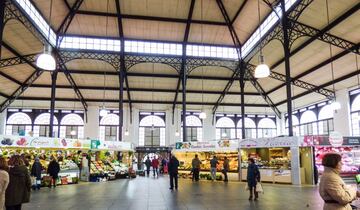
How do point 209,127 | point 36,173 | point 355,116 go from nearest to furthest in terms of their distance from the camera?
1. point 36,173
2. point 355,116
3. point 209,127

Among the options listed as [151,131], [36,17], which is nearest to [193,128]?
[151,131]

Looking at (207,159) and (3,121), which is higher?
(3,121)

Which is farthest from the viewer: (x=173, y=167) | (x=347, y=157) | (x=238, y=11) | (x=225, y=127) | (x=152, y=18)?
(x=225, y=127)

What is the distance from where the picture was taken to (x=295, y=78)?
2269 centimetres

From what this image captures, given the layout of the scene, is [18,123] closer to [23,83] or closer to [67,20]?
[23,83]

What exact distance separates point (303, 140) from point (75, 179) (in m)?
12.2

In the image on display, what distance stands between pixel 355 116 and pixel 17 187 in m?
22.2

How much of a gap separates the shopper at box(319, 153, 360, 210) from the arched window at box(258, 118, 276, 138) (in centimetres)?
2942

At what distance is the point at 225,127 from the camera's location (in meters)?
30.9

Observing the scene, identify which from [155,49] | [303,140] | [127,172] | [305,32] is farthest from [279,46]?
[127,172]

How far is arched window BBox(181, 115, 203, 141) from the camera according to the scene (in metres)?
30.0

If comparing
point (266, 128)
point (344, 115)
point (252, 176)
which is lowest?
point (252, 176)

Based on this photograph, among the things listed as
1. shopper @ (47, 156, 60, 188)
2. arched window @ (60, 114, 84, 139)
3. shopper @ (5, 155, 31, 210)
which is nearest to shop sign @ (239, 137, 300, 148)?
shopper @ (47, 156, 60, 188)

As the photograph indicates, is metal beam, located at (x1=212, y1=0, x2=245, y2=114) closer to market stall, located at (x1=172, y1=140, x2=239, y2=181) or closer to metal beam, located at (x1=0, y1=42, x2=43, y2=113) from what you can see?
market stall, located at (x1=172, y1=140, x2=239, y2=181)
